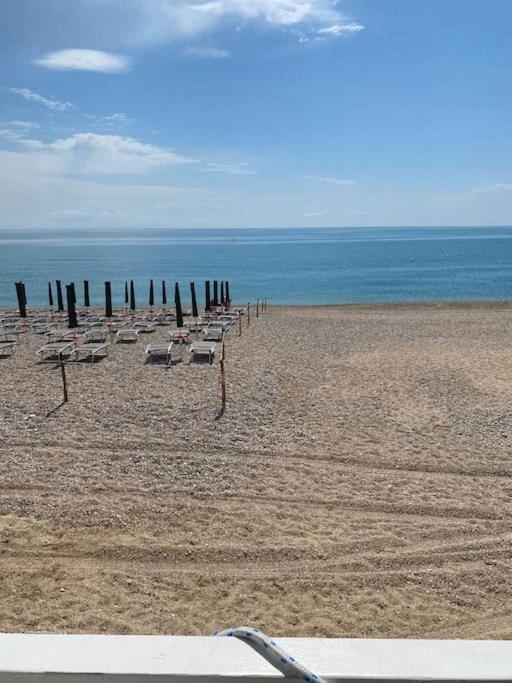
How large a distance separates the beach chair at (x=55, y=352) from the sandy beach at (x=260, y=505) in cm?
200

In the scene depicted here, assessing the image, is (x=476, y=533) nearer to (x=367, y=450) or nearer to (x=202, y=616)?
(x=367, y=450)

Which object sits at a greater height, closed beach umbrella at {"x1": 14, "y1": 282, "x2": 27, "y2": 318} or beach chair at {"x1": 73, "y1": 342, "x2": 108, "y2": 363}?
closed beach umbrella at {"x1": 14, "y1": 282, "x2": 27, "y2": 318}

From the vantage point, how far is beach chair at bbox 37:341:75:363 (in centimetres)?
1498

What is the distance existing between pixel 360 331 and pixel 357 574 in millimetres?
16877

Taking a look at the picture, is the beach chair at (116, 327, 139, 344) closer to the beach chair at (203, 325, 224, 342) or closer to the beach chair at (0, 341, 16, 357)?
the beach chair at (203, 325, 224, 342)

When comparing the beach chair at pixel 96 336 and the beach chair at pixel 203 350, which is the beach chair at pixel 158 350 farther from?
the beach chair at pixel 96 336

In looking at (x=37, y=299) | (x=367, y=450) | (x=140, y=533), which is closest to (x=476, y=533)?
(x=367, y=450)

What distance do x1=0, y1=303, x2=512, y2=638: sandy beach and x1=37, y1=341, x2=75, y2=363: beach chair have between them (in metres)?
2.00

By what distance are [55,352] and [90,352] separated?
95 centimetres

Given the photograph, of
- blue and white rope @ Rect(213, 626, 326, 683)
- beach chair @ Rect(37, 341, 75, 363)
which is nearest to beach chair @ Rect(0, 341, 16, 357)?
beach chair @ Rect(37, 341, 75, 363)

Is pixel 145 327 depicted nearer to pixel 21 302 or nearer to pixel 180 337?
pixel 180 337

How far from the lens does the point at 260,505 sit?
6.37 m

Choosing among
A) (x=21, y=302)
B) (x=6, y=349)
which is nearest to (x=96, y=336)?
(x=6, y=349)

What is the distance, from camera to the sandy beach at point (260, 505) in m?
4.47
